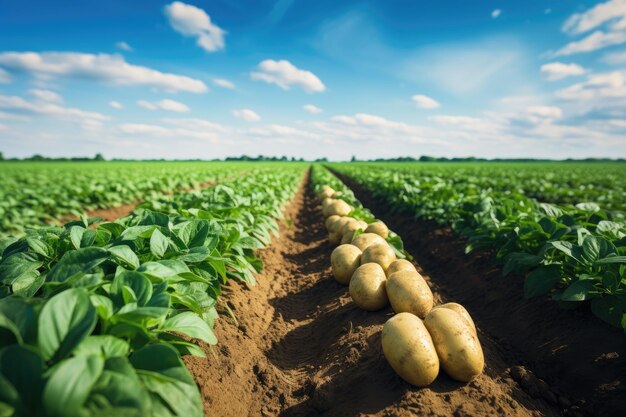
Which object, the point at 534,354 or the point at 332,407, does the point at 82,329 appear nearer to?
the point at 332,407

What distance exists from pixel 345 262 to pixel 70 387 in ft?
11.9

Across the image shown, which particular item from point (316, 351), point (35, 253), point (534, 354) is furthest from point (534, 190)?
point (35, 253)

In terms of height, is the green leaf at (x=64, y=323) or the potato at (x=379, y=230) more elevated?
the green leaf at (x=64, y=323)

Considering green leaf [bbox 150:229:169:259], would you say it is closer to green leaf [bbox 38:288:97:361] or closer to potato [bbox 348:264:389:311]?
green leaf [bbox 38:288:97:361]

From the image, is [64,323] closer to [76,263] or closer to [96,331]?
[96,331]

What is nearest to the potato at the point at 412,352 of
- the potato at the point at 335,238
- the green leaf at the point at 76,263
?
the green leaf at the point at 76,263

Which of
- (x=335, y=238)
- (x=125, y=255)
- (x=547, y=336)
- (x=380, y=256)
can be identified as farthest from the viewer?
(x=335, y=238)

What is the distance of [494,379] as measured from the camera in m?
2.80

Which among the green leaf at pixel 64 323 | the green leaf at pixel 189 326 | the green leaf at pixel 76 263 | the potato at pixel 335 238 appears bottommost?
the potato at pixel 335 238

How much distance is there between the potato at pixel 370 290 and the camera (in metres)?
3.71

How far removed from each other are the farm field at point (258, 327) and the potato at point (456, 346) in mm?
147

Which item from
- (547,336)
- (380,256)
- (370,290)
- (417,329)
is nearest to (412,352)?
(417,329)

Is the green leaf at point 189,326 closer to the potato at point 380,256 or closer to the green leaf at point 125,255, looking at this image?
the green leaf at point 125,255

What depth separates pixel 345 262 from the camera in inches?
183
